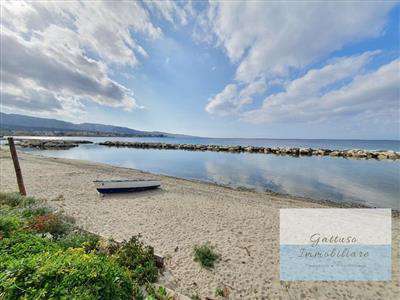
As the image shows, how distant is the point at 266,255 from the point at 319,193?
56.3 feet

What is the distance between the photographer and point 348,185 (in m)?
24.6

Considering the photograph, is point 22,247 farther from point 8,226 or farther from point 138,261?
point 138,261

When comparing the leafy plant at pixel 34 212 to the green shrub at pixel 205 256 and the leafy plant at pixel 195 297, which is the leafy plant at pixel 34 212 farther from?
the leafy plant at pixel 195 297

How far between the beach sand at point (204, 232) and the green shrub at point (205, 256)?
0.21 m

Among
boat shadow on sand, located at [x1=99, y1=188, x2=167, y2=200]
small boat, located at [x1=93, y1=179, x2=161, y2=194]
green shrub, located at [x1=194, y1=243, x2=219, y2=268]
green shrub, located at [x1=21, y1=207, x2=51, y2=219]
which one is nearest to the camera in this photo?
green shrub, located at [x1=194, y1=243, x2=219, y2=268]

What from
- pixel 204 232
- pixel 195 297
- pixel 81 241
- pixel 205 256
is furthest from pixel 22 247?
pixel 204 232

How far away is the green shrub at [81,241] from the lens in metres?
6.43

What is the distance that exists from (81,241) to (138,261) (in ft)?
7.39

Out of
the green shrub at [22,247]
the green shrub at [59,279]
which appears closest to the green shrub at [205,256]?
the green shrub at [59,279]

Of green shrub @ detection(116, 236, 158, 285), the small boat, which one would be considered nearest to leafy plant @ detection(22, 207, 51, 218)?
Answer: green shrub @ detection(116, 236, 158, 285)

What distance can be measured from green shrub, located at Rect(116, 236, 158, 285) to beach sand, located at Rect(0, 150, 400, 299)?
576 millimetres

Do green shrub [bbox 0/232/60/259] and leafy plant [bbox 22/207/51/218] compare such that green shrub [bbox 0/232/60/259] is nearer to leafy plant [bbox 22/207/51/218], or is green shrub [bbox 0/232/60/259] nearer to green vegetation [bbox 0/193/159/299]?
green vegetation [bbox 0/193/159/299]

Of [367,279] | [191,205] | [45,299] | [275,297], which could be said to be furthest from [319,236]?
[45,299]

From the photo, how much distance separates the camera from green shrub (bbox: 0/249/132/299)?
3.03 m
